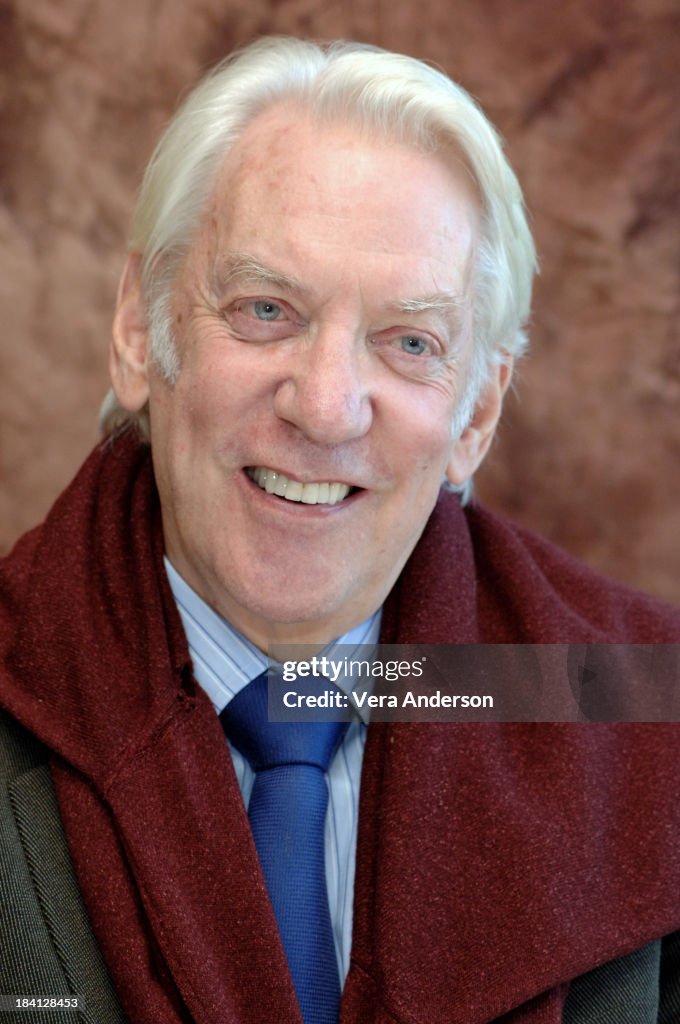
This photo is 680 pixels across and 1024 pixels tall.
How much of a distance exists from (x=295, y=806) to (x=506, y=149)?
1.29 meters

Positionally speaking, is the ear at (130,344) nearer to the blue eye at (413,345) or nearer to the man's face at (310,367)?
the man's face at (310,367)

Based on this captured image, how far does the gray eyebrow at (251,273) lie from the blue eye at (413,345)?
162mm

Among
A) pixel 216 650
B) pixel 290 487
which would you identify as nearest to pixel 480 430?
pixel 290 487

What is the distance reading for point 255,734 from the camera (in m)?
1.78

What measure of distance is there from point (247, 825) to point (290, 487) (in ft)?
1.43

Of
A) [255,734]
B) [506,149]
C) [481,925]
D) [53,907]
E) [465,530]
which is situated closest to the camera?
[53,907]

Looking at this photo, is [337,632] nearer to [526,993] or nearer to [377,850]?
[377,850]

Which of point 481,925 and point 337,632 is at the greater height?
point 337,632

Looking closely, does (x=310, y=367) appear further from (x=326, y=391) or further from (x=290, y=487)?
(x=290, y=487)

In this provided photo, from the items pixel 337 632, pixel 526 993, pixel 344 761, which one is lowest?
pixel 526 993

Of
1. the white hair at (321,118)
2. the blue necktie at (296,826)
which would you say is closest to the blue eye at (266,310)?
the white hair at (321,118)

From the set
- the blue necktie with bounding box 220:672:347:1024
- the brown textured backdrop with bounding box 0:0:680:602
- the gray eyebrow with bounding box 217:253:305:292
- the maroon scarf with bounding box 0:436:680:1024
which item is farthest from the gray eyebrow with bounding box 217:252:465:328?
the brown textured backdrop with bounding box 0:0:680:602

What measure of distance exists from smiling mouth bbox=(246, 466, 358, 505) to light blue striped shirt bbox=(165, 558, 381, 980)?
0.72 feet

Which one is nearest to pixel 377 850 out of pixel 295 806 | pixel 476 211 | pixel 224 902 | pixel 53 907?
pixel 295 806
